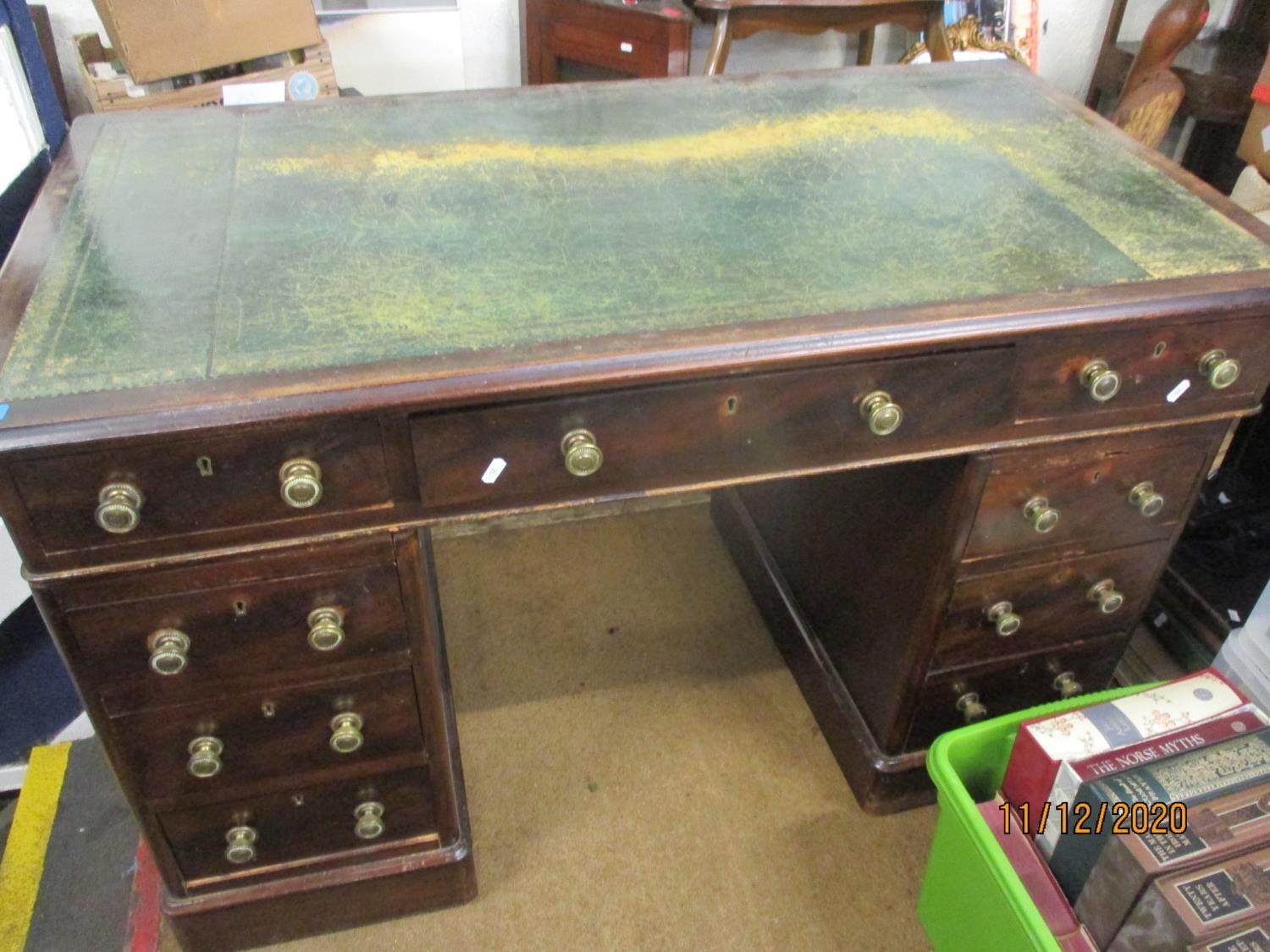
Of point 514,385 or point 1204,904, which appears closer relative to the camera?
point 514,385

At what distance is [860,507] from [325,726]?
73cm

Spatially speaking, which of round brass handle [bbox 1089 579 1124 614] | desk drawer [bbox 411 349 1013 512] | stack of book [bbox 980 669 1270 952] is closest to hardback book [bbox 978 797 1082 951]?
stack of book [bbox 980 669 1270 952]

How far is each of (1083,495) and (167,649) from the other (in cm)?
98

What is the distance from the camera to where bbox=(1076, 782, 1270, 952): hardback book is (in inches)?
39.8

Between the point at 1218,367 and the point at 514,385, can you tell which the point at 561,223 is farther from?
the point at 1218,367

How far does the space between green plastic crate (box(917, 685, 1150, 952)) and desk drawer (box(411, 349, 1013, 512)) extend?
433 mm

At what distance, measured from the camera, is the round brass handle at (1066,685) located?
136 cm

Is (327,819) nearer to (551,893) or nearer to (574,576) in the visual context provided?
(551,893)

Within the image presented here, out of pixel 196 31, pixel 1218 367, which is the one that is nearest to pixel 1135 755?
pixel 1218 367

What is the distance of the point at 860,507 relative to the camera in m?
1.37

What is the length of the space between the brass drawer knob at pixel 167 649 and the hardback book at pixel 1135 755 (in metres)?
→ 0.93

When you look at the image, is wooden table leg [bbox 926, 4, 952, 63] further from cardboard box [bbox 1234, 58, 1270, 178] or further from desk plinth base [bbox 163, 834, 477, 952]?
desk plinth base [bbox 163, 834, 477, 952]

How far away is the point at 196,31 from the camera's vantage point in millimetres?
1479

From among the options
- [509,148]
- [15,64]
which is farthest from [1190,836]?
[15,64]
